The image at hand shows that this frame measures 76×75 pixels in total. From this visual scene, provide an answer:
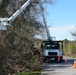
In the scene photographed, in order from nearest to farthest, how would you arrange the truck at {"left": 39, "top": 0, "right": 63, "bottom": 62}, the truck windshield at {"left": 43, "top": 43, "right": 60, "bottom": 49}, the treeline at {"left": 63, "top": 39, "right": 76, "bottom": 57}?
the truck at {"left": 39, "top": 0, "right": 63, "bottom": 62} < the truck windshield at {"left": 43, "top": 43, "right": 60, "bottom": 49} < the treeline at {"left": 63, "top": 39, "right": 76, "bottom": 57}

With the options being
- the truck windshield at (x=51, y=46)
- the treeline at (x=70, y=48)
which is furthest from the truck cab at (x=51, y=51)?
the treeline at (x=70, y=48)

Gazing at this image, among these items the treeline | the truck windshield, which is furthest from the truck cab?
the treeline

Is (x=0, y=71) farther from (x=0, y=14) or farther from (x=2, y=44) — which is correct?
(x=0, y=14)

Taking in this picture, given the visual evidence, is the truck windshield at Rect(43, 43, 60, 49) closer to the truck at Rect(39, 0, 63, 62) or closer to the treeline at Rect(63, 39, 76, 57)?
the truck at Rect(39, 0, 63, 62)

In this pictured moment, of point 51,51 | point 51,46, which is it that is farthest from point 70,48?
point 51,51

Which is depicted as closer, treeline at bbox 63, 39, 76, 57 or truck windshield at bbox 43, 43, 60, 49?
truck windshield at bbox 43, 43, 60, 49

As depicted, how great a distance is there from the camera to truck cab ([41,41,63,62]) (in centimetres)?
3691

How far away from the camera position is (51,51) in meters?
37.1

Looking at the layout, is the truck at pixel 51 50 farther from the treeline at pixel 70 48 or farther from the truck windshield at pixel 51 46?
the treeline at pixel 70 48

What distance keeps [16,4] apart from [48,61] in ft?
45.2

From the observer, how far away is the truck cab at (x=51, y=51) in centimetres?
3691

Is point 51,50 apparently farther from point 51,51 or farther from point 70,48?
point 70,48

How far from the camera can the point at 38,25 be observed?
98.3 feet

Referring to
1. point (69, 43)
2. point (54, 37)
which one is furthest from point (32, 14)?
point (69, 43)
